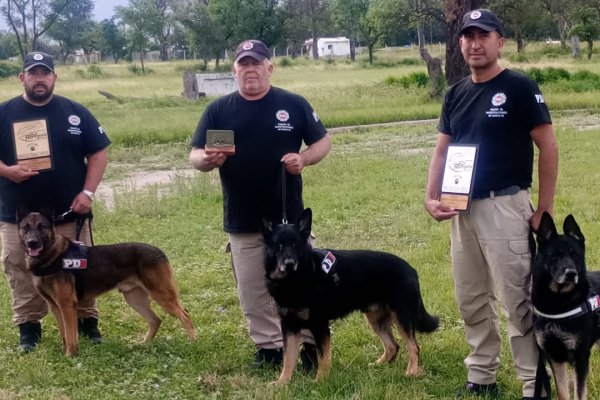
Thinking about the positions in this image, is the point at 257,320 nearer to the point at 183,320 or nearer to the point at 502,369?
the point at 183,320

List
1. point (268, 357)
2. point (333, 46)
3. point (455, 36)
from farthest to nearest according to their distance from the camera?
point (333, 46) → point (455, 36) → point (268, 357)

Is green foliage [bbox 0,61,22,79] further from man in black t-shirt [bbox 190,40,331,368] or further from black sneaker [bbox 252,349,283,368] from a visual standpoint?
black sneaker [bbox 252,349,283,368]

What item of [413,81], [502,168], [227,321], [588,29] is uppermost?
[588,29]

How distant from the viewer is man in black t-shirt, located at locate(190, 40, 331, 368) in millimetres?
4703

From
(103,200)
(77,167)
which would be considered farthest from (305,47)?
(77,167)

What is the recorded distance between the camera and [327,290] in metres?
4.56

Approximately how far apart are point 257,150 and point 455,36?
8.75 m

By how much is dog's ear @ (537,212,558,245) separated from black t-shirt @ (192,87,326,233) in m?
1.73

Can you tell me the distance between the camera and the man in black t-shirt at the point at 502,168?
3795 mm

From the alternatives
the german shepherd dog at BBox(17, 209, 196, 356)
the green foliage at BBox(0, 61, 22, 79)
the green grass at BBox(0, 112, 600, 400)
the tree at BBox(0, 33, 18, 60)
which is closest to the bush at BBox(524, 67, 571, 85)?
the green grass at BBox(0, 112, 600, 400)

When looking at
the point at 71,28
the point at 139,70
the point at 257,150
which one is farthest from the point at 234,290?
the point at 71,28

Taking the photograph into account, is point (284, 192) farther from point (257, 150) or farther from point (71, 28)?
point (71, 28)

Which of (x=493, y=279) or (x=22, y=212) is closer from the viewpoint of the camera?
(x=493, y=279)

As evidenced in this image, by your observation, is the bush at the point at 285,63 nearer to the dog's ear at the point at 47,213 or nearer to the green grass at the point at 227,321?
the green grass at the point at 227,321
